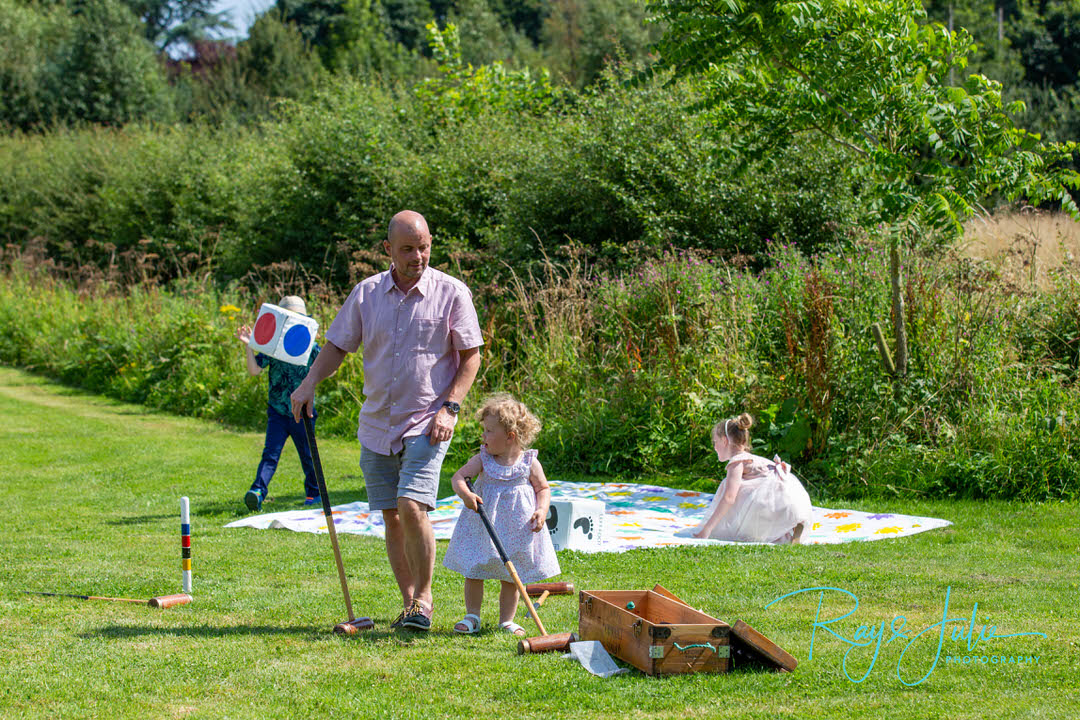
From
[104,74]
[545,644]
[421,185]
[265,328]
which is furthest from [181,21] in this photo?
[545,644]

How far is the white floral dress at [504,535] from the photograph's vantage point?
484cm

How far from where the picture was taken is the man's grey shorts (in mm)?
4738

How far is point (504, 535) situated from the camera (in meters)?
4.91

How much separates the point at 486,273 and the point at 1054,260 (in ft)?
22.1

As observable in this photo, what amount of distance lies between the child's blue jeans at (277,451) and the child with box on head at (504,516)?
3.82 metres

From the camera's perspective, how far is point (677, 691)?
3881mm

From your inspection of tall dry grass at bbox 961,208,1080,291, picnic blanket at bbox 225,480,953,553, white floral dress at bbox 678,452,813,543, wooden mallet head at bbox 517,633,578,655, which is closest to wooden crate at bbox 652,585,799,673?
wooden mallet head at bbox 517,633,578,655

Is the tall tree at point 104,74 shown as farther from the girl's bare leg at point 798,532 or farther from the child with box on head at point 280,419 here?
the girl's bare leg at point 798,532

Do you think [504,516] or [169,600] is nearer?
[504,516]

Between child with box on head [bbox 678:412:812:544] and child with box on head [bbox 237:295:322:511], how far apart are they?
317 cm

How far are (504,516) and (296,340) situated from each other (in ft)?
12.7

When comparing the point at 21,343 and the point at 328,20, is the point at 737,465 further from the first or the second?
the point at 328,20

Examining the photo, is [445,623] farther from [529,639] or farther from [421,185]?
[421,185]
